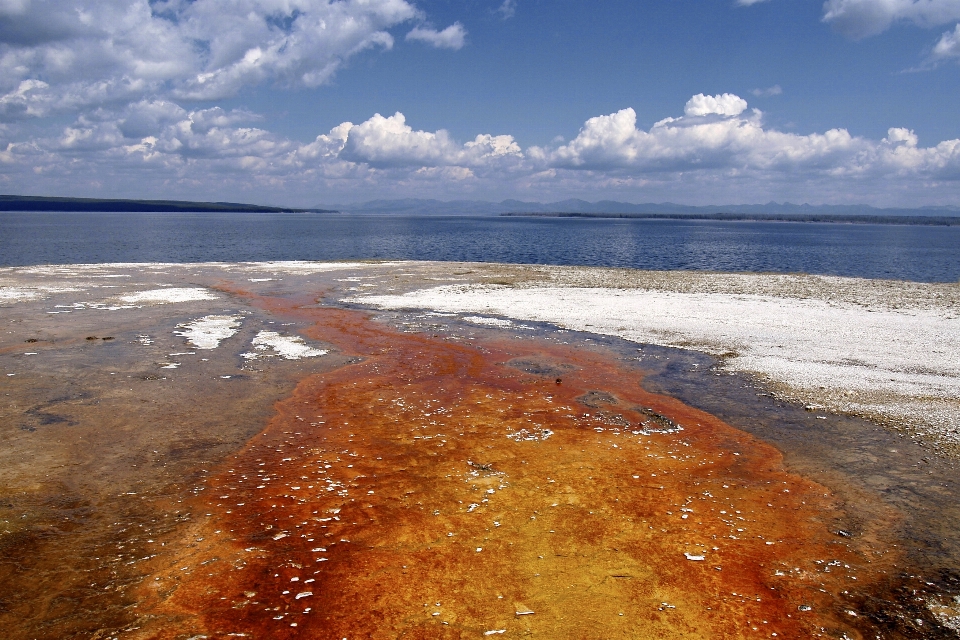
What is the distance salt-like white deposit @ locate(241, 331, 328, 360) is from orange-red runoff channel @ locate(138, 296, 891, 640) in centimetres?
618

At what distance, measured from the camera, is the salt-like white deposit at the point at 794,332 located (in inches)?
672

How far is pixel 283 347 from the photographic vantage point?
22.7m

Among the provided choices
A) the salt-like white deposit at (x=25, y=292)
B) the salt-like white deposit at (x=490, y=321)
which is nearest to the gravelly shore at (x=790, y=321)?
the salt-like white deposit at (x=490, y=321)

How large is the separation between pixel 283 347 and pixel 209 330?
5.19 metres

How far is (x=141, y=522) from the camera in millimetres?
9539

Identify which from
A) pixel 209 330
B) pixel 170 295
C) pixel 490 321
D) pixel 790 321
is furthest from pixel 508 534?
pixel 170 295

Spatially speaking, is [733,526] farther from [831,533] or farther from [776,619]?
[776,619]

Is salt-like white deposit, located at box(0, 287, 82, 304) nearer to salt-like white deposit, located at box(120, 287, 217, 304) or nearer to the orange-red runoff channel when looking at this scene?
salt-like white deposit, located at box(120, 287, 217, 304)

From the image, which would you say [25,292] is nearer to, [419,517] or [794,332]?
[419,517]

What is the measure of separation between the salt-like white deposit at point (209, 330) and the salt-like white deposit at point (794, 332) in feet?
29.5

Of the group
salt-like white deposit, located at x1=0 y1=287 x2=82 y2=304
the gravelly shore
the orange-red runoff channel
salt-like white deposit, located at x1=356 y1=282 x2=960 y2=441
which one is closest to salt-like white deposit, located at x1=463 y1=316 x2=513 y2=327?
the gravelly shore

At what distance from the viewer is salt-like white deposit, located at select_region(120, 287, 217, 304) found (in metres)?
34.3

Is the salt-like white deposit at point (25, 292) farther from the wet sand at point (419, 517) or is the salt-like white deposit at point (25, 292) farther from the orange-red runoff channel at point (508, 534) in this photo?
the orange-red runoff channel at point (508, 534)

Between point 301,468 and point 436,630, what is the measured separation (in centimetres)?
564
